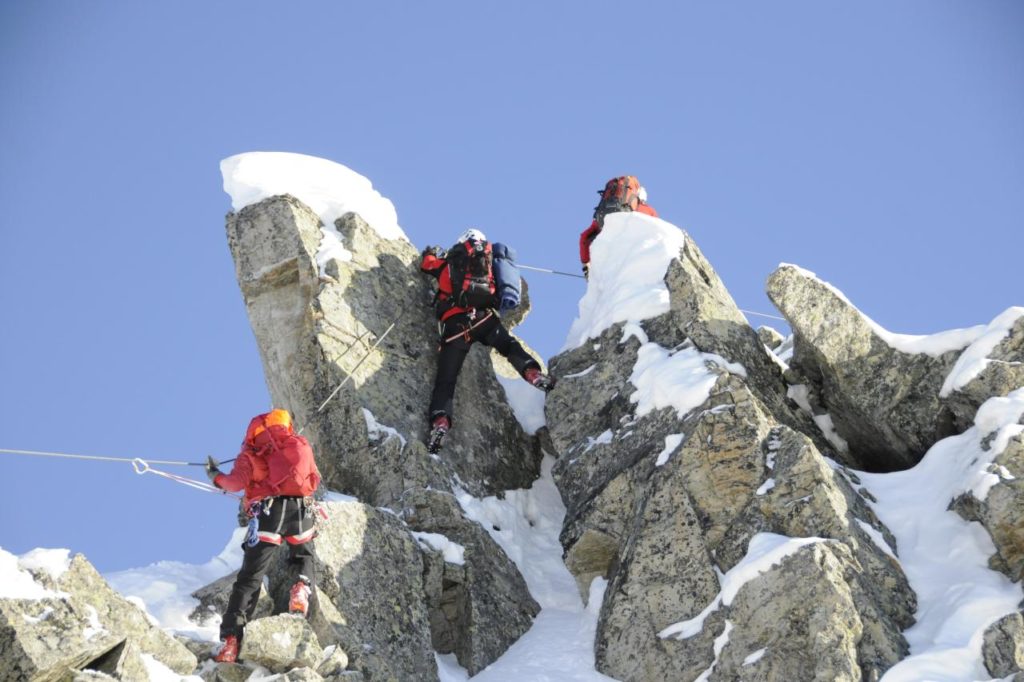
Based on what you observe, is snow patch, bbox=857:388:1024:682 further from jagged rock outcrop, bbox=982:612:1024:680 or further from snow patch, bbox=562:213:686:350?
snow patch, bbox=562:213:686:350

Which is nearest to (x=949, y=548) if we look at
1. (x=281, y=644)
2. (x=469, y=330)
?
(x=281, y=644)

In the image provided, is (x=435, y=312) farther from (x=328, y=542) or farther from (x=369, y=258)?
(x=328, y=542)

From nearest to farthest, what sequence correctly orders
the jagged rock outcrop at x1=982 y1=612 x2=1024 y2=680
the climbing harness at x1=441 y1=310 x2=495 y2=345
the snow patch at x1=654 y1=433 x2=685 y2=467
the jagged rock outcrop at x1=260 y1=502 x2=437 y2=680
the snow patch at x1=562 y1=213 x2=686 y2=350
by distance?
the jagged rock outcrop at x1=982 y1=612 x2=1024 y2=680, the jagged rock outcrop at x1=260 y1=502 x2=437 y2=680, the snow patch at x1=654 y1=433 x2=685 y2=467, the snow patch at x1=562 y1=213 x2=686 y2=350, the climbing harness at x1=441 y1=310 x2=495 y2=345

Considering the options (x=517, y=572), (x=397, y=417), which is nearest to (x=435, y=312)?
(x=397, y=417)

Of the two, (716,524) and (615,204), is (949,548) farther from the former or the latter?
(615,204)

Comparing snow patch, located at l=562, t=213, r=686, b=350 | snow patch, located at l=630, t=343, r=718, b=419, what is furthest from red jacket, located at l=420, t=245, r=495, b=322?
snow patch, located at l=630, t=343, r=718, b=419

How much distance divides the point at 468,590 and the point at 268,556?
3052 mm

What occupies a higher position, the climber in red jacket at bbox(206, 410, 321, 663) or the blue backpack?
the blue backpack

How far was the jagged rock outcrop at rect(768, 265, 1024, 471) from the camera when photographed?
16.3 meters

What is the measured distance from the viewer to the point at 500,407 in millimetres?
19609

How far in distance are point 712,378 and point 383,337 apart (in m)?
5.45

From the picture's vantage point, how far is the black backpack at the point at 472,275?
773 inches

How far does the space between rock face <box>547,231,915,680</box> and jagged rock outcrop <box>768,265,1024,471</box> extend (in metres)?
0.53

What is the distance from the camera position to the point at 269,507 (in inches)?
552
